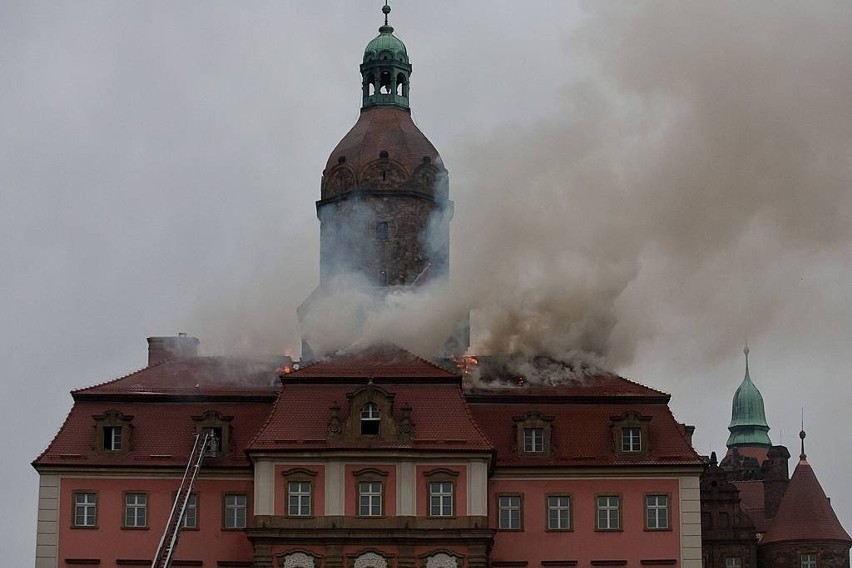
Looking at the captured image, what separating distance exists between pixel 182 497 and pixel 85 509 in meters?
4.71

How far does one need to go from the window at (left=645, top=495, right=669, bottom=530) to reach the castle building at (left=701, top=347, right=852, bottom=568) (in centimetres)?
3168

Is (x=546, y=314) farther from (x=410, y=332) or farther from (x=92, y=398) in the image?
(x=92, y=398)

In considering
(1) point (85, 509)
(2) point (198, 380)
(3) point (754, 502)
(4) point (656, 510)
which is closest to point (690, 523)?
(4) point (656, 510)

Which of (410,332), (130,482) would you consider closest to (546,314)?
(410,332)

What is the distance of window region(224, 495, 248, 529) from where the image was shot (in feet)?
352

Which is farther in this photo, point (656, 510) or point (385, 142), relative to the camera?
point (385, 142)

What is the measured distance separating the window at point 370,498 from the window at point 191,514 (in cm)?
850

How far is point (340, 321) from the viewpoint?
118 metres

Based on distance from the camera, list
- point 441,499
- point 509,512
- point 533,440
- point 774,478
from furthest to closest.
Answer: point 774,478, point 533,440, point 509,512, point 441,499

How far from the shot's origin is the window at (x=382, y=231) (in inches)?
5017

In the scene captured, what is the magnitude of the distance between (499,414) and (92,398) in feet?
65.6

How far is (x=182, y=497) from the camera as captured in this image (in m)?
107

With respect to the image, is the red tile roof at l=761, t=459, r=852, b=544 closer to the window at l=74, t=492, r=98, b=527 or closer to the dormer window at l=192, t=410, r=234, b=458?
the dormer window at l=192, t=410, r=234, b=458

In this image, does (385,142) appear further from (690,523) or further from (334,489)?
(690,523)
